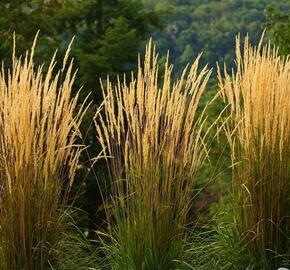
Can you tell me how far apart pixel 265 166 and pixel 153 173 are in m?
0.58

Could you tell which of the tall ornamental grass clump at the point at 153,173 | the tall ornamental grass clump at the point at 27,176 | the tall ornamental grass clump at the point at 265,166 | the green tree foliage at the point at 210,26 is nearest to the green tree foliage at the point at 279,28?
the tall ornamental grass clump at the point at 265,166

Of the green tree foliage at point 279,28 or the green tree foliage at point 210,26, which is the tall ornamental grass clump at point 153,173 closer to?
the green tree foliage at point 279,28

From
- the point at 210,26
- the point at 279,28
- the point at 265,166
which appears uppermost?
the point at 265,166

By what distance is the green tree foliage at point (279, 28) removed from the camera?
11430 millimetres

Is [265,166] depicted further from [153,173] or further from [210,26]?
[210,26]

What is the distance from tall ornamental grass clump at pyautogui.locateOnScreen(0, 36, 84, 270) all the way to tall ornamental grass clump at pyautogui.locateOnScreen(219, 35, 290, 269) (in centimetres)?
83

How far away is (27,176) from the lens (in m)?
3.02

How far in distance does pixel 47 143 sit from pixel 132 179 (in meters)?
0.40

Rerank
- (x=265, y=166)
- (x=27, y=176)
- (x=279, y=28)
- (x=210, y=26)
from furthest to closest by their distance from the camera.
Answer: (x=210, y=26), (x=279, y=28), (x=265, y=166), (x=27, y=176)

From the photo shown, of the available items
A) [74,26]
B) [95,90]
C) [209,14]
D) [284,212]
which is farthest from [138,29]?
[209,14]

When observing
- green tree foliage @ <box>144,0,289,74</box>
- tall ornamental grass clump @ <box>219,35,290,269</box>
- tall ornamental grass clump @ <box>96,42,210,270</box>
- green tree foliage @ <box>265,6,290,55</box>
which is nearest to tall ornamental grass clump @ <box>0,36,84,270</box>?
tall ornamental grass clump @ <box>96,42,210,270</box>

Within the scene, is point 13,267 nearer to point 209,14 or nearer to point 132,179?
point 132,179

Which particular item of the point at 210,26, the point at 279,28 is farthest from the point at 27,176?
the point at 210,26

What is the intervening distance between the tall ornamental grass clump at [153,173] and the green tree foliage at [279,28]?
8232 mm
